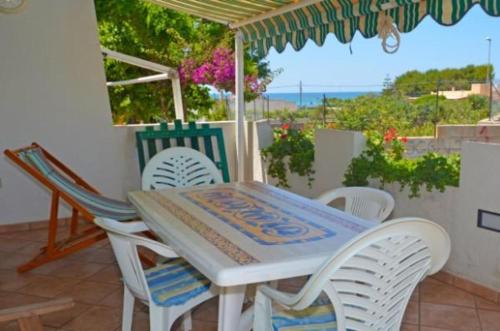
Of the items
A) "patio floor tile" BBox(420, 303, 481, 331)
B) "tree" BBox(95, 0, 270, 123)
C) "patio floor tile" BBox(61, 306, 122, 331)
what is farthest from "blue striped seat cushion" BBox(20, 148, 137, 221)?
"tree" BBox(95, 0, 270, 123)

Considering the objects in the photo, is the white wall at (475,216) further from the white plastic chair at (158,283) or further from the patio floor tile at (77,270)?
the patio floor tile at (77,270)

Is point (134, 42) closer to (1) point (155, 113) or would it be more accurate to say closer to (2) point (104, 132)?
(1) point (155, 113)

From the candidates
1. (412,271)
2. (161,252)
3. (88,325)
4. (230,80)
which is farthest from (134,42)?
(412,271)

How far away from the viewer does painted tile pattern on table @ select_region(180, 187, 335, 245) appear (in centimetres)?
228

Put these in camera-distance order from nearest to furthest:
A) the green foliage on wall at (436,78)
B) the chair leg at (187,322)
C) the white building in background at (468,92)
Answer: the chair leg at (187,322) < the green foliage on wall at (436,78) < the white building in background at (468,92)

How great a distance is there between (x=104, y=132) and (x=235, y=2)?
7.54 ft

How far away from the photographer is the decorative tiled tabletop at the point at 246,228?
1.91 metres

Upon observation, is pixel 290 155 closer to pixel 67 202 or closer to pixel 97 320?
pixel 67 202

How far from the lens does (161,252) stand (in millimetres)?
2293

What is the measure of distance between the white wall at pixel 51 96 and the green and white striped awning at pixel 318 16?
51.3 inches

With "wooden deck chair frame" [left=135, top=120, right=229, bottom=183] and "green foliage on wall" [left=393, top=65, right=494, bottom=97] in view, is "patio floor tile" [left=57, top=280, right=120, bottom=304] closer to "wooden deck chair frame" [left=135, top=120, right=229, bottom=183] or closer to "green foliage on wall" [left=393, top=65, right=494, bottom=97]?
"wooden deck chair frame" [left=135, top=120, right=229, bottom=183]

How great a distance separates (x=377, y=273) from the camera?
1.74 metres

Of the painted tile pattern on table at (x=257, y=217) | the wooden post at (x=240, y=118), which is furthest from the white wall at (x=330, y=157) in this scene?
the painted tile pattern on table at (x=257, y=217)

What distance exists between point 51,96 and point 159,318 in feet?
13.7
